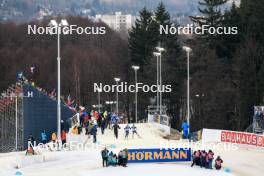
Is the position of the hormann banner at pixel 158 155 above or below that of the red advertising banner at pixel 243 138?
below

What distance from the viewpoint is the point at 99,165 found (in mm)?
31203

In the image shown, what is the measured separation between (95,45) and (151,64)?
37.1 meters

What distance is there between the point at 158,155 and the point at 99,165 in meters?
2.99

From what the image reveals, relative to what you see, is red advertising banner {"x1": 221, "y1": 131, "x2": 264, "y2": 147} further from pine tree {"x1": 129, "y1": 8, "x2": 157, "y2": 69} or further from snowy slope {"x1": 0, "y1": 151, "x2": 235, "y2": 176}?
pine tree {"x1": 129, "y1": 8, "x2": 157, "y2": 69}

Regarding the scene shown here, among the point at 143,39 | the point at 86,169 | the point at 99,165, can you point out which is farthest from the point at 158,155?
the point at 143,39

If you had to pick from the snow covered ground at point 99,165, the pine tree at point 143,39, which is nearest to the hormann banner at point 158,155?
the snow covered ground at point 99,165

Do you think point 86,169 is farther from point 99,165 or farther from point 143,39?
point 143,39

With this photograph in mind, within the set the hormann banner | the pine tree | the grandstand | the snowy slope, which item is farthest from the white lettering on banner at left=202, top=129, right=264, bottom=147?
the pine tree

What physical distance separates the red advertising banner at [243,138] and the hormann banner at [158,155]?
25.4 ft

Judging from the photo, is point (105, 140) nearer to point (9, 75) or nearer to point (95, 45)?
point (9, 75)

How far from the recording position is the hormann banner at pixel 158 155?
3083 cm

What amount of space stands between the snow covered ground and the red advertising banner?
1.59 feet

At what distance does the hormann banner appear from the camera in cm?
3083

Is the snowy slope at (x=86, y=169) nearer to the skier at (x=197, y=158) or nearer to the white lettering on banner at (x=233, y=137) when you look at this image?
the skier at (x=197, y=158)
